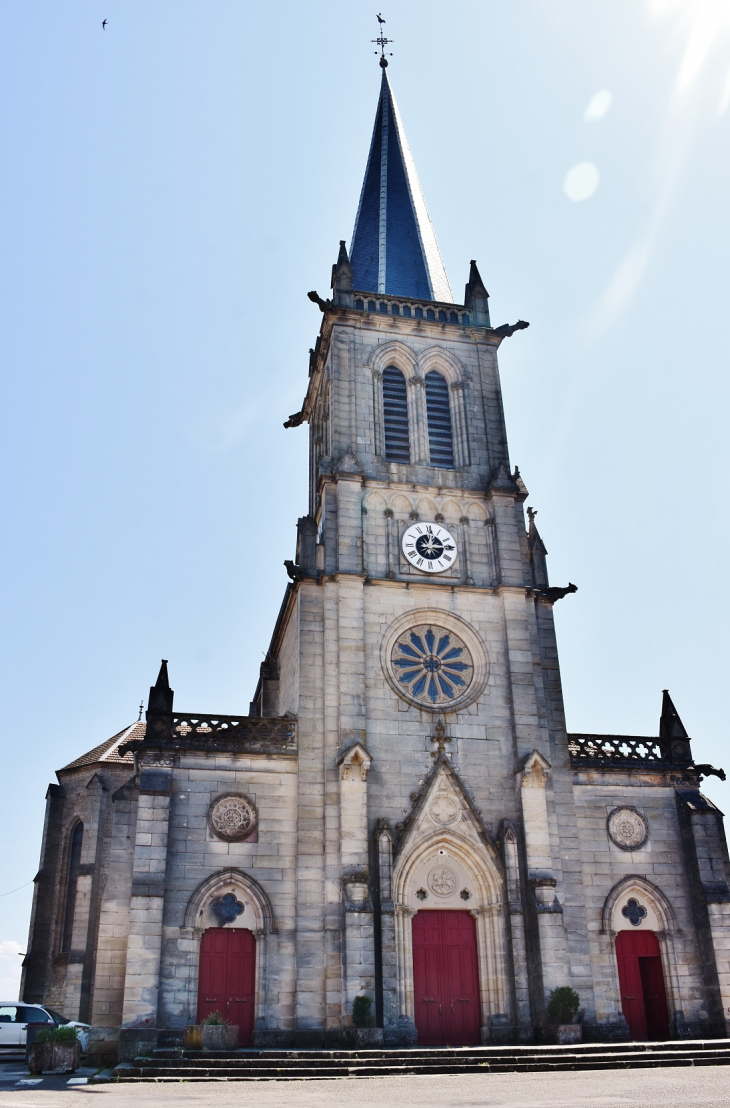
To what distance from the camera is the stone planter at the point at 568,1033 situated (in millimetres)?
21141

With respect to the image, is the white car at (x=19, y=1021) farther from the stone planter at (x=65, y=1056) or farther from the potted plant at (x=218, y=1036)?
the stone planter at (x=65, y=1056)

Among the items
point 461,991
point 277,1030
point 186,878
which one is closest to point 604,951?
point 461,991

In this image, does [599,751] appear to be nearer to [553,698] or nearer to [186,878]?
[553,698]

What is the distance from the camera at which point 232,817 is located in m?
23.6

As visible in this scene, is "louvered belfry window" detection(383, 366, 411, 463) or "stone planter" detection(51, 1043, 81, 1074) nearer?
"stone planter" detection(51, 1043, 81, 1074)

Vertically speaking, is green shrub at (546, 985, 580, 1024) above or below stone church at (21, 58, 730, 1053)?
below

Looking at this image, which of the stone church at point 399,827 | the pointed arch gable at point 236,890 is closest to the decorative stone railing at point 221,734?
the stone church at point 399,827

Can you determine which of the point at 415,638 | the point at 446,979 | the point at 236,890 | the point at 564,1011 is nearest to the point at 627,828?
the point at 564,1011

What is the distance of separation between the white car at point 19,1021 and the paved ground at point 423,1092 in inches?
214

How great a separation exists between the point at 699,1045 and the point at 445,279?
25.8 m

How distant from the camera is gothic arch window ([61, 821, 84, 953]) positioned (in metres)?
28.7

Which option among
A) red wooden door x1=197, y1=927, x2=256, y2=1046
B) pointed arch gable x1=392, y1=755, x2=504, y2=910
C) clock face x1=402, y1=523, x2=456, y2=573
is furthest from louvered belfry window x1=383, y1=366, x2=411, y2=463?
red wooden door x1=197, y1=927, x2=256, y2=1046

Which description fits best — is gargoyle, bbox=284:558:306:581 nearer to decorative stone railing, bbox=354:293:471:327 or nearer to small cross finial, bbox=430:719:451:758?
small cross finial, bbox=430:719:451:758

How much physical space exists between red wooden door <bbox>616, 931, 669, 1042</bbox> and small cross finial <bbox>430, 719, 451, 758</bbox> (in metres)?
6.51
